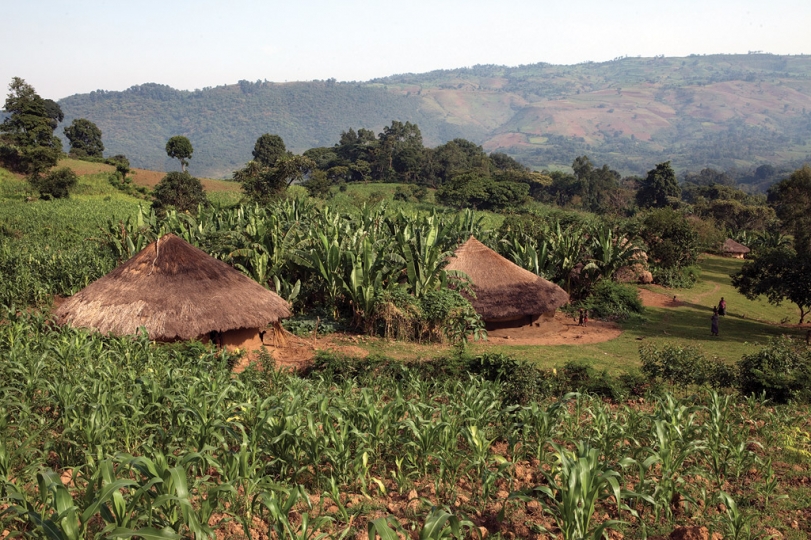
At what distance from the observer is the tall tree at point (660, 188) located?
59000 mm

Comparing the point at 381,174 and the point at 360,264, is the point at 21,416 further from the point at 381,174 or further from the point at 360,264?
the point at 381,174

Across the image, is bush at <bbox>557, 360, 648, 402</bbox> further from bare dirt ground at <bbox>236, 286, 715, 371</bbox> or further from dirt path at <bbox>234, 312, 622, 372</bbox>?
bare dirt ground at <bbox>236, 286, 715, 371</bbox>

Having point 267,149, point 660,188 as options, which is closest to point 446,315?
point 660,188

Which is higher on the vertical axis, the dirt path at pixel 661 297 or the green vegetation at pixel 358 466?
the green vegetation at pixel 358 466

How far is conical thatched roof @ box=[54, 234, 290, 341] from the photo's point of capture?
12.0 meters

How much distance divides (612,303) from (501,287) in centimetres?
467

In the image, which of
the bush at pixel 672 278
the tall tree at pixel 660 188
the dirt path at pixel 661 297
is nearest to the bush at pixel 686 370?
the dirt path at pixel 661 297

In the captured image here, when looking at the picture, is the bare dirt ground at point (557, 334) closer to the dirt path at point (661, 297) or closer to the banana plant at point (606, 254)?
the banana plant at point (606, 254)

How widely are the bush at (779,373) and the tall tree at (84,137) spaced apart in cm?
7041

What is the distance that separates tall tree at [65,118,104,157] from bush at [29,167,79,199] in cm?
2806

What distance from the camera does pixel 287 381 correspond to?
29.8 ft

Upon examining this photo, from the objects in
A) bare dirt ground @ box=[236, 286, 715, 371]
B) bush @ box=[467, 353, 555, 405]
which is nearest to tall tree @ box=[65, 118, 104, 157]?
bare dirt ground @ box=[236, 286, 715, 371]

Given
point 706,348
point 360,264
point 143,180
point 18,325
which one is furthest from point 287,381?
point 143,180

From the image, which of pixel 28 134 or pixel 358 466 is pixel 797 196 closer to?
pixel 358 466
